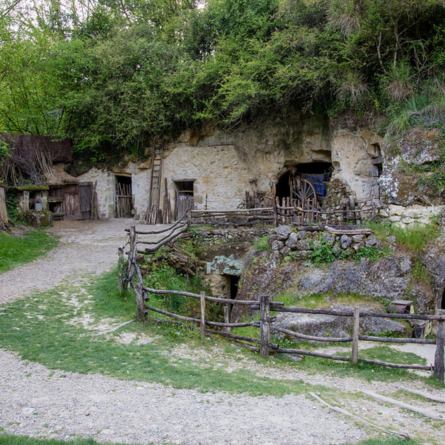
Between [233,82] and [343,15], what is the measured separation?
4.58 meters

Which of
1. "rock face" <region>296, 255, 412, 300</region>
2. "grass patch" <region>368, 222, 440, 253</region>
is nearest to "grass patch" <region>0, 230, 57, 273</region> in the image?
"rock face" <region>296, 255, 412, 300</region>

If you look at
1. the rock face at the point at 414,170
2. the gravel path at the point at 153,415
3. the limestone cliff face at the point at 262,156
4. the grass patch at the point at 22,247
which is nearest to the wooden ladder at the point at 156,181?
the limestone cliff face at the point at 262,156

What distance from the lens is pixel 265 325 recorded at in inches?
307

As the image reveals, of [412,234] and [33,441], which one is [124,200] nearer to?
[412,234]

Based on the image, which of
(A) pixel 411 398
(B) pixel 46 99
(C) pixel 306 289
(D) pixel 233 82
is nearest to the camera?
(A) pixel 411 398

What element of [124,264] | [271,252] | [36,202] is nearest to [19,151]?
[36,202]

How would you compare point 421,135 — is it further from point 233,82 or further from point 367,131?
point 233,82

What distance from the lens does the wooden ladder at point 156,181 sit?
20594mm

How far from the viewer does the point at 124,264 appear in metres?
11.2

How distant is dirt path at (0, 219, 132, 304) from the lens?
11406mm

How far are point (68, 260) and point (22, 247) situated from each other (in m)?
2.12

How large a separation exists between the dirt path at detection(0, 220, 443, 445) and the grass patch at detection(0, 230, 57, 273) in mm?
7060

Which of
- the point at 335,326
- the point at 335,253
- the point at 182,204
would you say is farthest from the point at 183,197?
the point at 335,326

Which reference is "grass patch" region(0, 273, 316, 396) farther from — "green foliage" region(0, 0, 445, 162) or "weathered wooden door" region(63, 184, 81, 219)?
"weathered wooden door" region(63, 184, 81, 219)
